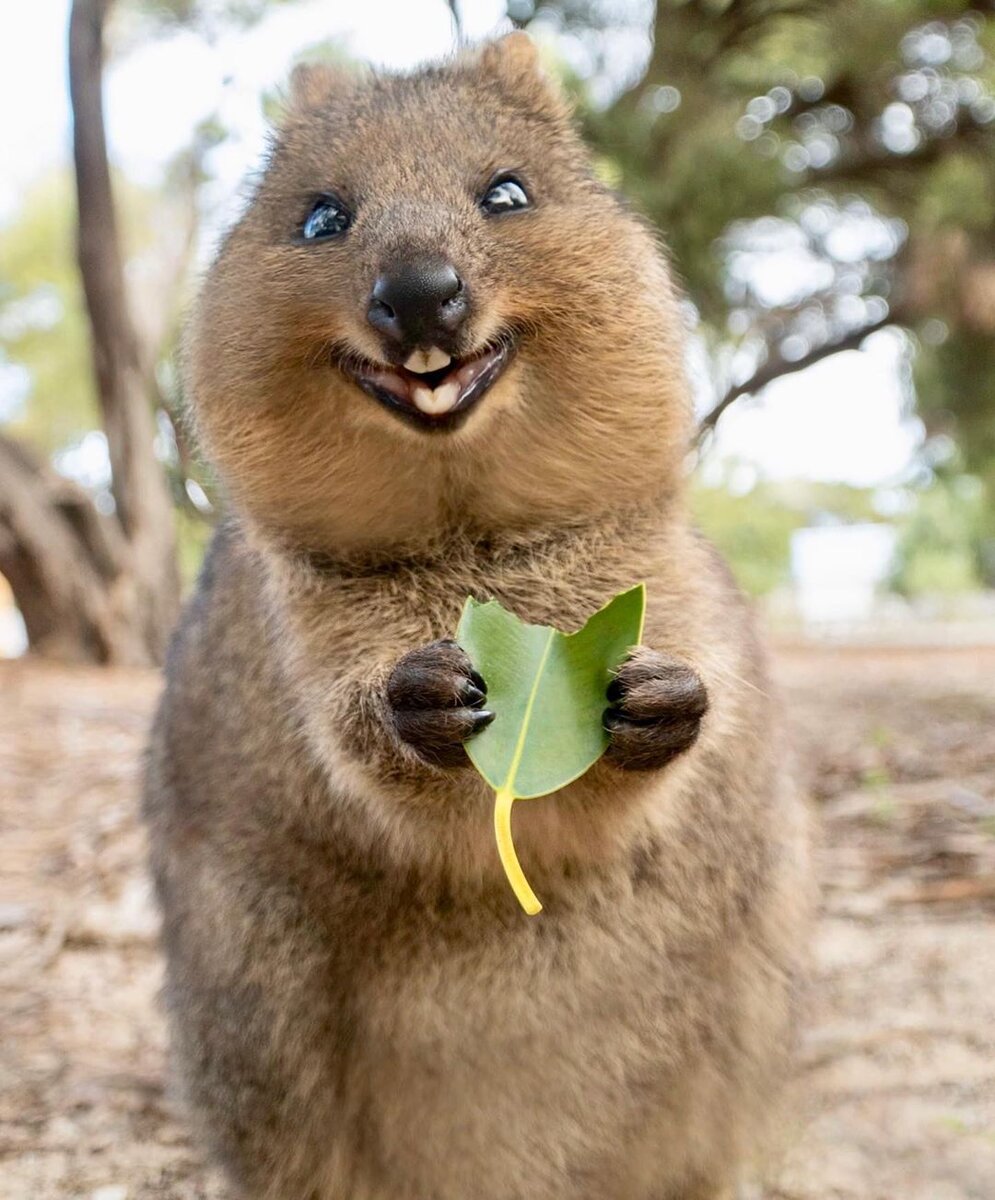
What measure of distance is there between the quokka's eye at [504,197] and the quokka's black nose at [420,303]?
0.48m

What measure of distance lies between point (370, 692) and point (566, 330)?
813 millimetres

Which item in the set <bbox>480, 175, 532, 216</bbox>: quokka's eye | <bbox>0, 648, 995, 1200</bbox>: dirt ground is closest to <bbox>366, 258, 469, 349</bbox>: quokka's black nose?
<bbox>480, 175, 532, 216</bbox>: quokka's eye

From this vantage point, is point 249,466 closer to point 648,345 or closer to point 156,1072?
point 648,345

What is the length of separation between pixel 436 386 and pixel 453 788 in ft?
2.43

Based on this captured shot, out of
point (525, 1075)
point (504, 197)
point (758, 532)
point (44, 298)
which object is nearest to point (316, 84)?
point (504, 197)

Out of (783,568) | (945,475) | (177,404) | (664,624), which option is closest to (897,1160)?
(664,624)

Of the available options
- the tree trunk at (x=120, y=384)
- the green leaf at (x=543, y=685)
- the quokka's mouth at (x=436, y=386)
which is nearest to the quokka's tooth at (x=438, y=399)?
the quokka's mouth at (x=436, y=386)

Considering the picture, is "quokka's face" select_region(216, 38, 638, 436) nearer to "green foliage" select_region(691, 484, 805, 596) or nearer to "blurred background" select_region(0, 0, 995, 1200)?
"blurred background" select_region(0, 0, 995, 1200)

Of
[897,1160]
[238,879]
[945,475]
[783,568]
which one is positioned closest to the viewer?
[238,879]

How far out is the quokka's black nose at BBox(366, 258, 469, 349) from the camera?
83.8 inches

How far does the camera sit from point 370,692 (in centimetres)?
236

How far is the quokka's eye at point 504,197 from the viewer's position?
102 inches

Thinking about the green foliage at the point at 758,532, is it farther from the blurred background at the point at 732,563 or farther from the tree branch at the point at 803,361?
the tree branch at the point at 803,361

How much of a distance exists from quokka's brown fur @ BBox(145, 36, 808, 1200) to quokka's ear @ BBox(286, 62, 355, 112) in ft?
1.50
